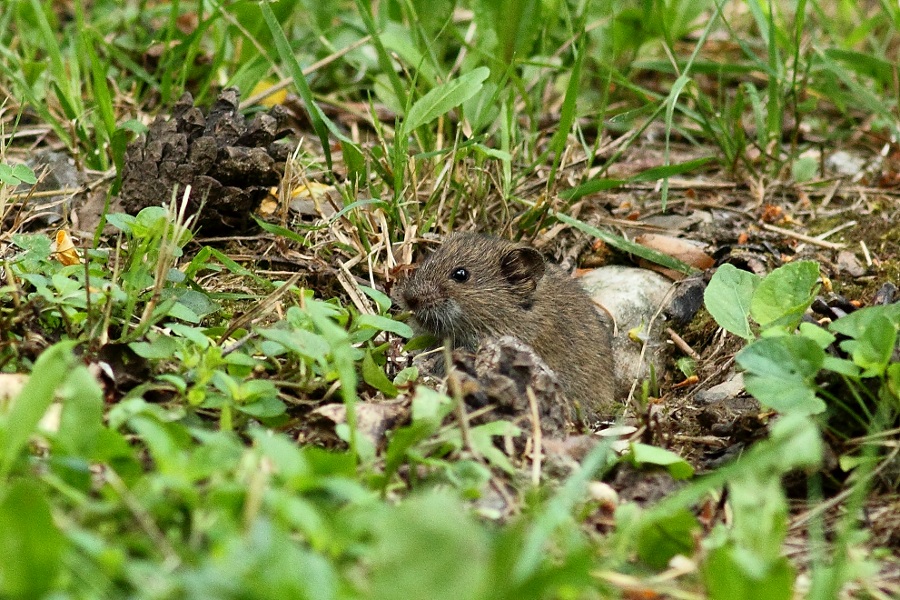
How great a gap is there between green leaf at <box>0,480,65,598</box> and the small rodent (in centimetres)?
298

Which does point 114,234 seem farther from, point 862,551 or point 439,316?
point 862,551

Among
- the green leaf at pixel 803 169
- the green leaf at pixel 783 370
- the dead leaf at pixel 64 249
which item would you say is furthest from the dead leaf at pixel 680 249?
the dead leaf at pixel 64 249

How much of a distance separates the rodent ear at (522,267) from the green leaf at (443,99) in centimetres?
79

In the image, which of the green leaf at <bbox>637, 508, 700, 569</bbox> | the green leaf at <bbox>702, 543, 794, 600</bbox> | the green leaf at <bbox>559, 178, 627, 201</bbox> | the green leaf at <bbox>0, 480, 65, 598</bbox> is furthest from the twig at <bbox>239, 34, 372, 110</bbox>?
the green leaf at <bbox>702, 543, 794, 600</bbox>

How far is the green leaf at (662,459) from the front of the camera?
130 inches

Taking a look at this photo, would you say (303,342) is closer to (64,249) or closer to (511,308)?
(64,249)

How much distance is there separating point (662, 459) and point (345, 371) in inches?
41.4

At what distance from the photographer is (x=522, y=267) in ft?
17.1

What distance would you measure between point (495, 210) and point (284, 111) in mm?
1247

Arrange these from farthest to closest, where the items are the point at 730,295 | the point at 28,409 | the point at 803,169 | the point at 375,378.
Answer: the point at 803,169
the point at 730,295
the point at 375,378
the point at 28,409

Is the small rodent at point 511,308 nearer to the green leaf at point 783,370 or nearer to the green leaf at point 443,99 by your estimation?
the green leaf at point 443,99

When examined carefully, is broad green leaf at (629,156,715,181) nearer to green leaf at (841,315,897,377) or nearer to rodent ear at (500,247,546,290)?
rodent ear at (500,247,546,290)

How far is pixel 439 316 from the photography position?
512 cm

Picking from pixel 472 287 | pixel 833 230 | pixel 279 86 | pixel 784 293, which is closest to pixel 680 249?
pixel 833 230
